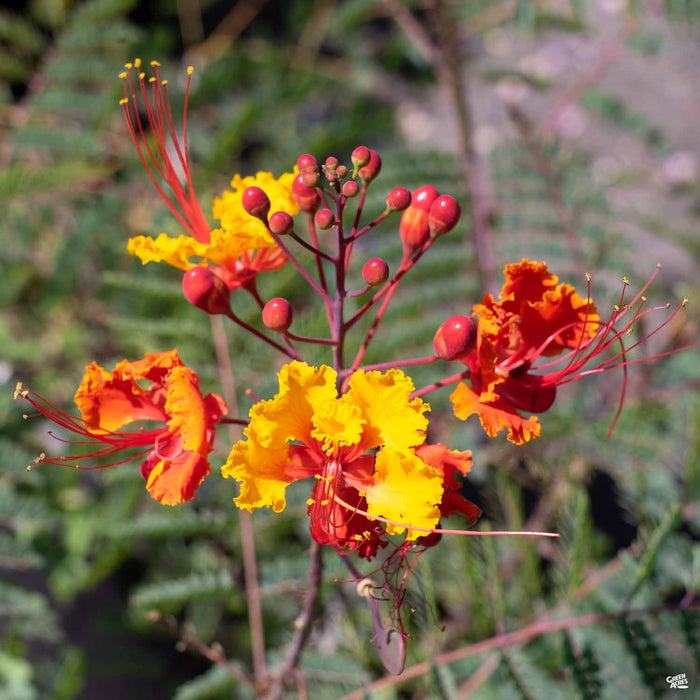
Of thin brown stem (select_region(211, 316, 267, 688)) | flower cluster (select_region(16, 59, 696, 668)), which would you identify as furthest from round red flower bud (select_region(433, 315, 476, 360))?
thin brown stem (select_region(211, 316, 267, 688))

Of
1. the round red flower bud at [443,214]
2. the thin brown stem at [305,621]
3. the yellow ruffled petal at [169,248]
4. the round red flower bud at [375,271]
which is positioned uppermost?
the yellow ruffled petal at [169,248]

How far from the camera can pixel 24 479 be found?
2307 millimetres

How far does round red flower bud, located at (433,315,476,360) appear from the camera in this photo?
1.21 m

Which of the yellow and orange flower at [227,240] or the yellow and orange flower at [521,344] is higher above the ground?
the yellow and orange flower at [227,240]

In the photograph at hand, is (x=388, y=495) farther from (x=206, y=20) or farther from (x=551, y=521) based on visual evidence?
(x=206, y=20)

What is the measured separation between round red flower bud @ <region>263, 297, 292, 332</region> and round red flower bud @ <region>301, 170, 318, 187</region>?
20 centimetres

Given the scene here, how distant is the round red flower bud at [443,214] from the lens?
128 cm

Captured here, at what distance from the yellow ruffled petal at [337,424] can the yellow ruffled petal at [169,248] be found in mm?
405

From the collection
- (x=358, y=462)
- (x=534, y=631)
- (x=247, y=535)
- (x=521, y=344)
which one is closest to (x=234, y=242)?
(x=358, y=462)

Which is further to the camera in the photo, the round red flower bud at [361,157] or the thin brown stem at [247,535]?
the thin brown stem at [247,535]

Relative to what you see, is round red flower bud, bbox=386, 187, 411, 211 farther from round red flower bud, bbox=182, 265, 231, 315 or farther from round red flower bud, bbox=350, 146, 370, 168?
round red flower bud, bbox=182, 265, 231, 315

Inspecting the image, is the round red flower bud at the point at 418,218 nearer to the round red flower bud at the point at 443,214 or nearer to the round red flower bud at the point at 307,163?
the round red flower bud at the point at 443,214

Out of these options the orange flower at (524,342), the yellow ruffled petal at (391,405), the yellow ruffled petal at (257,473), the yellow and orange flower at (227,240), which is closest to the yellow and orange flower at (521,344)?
the orange flower at (524,342)

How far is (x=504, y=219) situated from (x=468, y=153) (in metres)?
0.27
